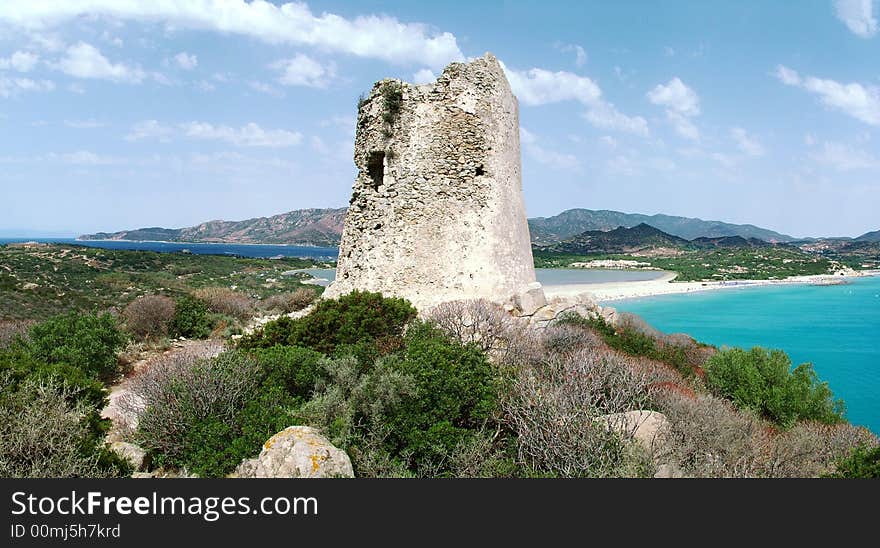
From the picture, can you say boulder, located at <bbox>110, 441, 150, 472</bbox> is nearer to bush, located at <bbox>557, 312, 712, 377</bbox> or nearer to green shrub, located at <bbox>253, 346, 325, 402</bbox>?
green shrub, located at <bbox>253, 346, 325, 402</bbox>

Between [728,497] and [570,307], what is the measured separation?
24.3 ft

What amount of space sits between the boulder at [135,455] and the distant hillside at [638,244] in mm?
140516

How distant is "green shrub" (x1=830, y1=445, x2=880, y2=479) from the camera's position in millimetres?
4434

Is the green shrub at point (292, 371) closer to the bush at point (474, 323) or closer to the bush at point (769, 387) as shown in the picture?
the bush at point (474, 323)

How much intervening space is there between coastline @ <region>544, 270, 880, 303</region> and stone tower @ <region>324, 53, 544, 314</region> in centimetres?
4489

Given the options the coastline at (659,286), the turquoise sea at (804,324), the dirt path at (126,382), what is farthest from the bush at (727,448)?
the coastline at (659,286)

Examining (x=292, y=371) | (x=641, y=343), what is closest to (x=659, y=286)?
(x=641, y=343)

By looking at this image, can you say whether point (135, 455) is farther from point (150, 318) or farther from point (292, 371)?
point (150, 318)

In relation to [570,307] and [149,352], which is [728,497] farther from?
[149,352]

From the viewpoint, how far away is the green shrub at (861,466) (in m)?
4.43

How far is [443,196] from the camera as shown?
9180 millimetres

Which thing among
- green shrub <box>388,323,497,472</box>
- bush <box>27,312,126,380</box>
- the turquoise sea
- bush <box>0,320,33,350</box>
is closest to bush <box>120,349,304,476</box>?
green shrub <box>388,323,497,472</box>

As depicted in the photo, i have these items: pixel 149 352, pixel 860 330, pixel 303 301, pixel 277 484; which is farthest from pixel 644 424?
pixel 860 330


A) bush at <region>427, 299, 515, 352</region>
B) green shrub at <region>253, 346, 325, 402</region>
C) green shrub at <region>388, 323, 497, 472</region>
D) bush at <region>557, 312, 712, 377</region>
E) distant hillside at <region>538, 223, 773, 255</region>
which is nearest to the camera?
green shrub at <region>388, 323, 497, 472</region>
